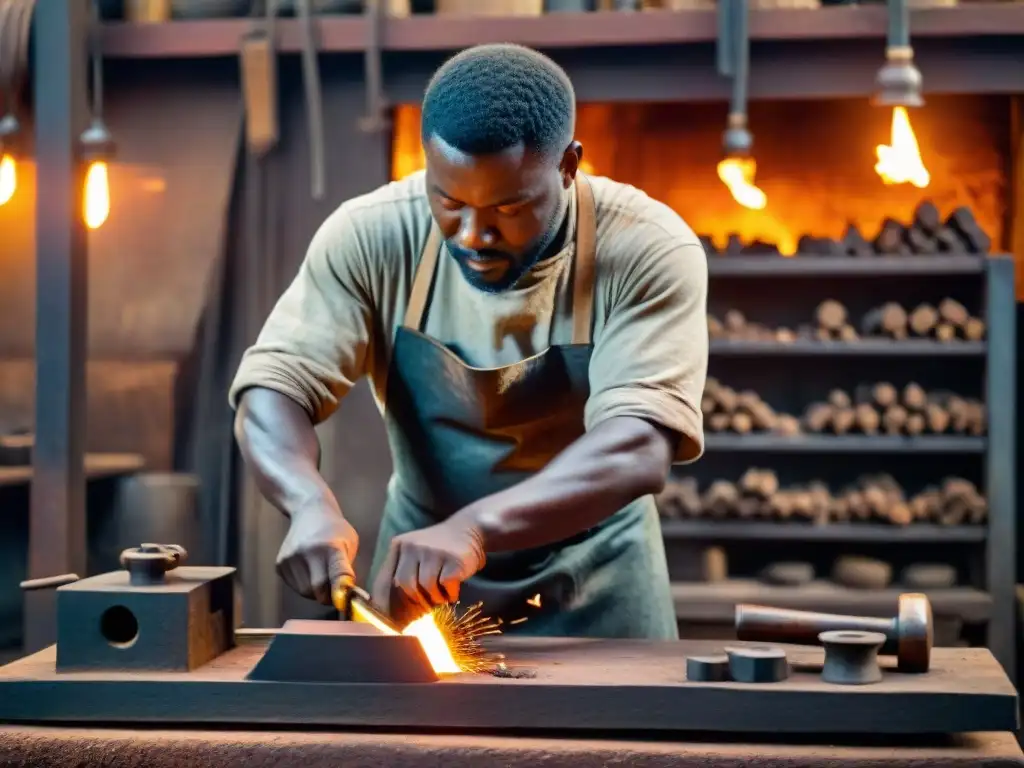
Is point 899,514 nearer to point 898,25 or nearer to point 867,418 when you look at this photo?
point 867,418

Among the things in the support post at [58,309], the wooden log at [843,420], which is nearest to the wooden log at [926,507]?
the wooden log at [843,420]

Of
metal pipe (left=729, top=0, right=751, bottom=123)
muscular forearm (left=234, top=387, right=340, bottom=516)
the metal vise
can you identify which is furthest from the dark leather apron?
metal pipe (left=729, top=0, right=751, bottom=123)

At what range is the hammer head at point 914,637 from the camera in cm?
221

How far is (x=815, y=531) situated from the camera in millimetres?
4984

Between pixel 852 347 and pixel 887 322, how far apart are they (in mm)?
169

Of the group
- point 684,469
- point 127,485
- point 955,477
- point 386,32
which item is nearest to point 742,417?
point 684,469

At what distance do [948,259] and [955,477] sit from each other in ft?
2.77

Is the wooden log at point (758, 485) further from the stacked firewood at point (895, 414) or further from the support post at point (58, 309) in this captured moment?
the support post at point (58, 309)

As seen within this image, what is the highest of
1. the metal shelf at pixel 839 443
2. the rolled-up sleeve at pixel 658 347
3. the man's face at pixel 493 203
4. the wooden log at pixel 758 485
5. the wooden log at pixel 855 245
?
the wooden log at pixel 855 245

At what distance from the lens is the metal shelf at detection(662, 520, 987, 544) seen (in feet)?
16.2

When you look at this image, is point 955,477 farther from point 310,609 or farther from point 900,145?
point 310,609

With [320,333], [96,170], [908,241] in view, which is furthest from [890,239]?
[320,333]

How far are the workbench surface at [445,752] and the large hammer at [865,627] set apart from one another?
0.18m

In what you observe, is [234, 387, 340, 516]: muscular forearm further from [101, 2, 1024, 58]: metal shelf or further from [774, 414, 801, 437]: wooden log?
[774, 414, 801, 437]: wooden log
